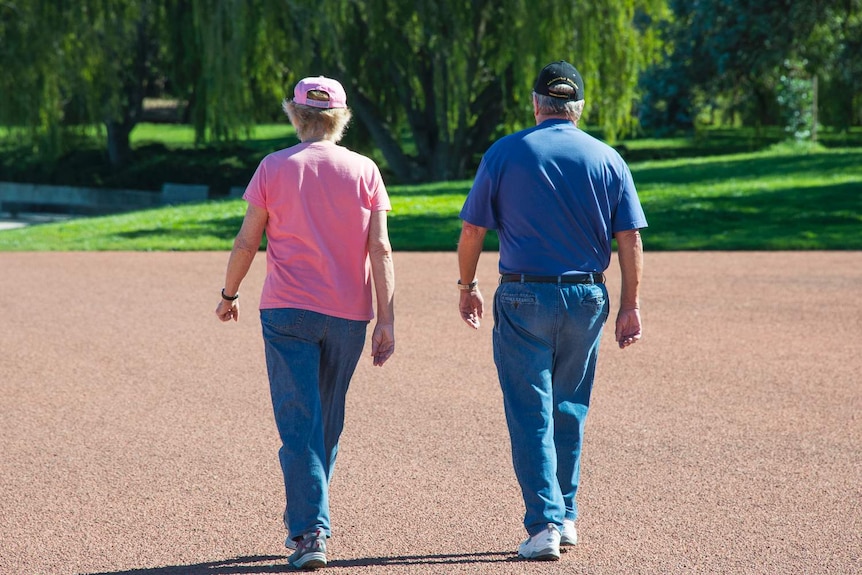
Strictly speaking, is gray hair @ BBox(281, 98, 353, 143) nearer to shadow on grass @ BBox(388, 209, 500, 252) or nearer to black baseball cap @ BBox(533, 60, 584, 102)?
black baseball cap @ BBox(533, 60, 584, 102)

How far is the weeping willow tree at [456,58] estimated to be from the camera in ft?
71.5

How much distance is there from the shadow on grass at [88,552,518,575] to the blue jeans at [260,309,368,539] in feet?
0.53

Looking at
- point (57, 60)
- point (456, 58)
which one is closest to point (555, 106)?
point (456, 58)

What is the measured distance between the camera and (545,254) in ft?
13.2

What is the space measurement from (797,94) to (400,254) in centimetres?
2604

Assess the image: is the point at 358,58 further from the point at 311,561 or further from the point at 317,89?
the point at 311,561

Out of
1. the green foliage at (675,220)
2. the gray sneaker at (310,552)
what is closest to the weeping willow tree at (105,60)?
the green foliage at (675,220)

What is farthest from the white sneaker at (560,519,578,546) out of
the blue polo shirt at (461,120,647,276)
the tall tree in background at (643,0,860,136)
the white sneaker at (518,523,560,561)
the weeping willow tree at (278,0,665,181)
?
the tall tree in background at (643,0,860,136)

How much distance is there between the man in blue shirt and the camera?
401 centimetres

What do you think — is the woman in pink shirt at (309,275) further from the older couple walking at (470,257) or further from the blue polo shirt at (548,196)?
the blue polo shirt at (548,196)

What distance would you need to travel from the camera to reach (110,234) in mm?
17781

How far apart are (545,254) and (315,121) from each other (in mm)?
905

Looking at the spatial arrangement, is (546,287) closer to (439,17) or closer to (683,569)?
(683,569)

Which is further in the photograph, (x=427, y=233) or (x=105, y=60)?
(x=105, y=60)
